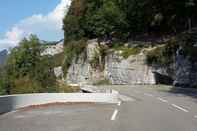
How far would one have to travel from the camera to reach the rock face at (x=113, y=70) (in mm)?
62000

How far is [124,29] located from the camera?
75.4m

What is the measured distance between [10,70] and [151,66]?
18114 millimetres

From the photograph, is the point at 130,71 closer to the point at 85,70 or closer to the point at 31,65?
the point at 85,70

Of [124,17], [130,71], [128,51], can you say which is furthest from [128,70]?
[124,17]

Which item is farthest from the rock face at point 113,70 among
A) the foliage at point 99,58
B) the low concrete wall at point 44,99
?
the low concrete wall at point 44,99

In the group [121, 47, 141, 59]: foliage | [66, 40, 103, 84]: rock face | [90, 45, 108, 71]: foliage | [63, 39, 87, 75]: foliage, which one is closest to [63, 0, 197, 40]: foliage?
[63, 39, 87, 75]: foliage

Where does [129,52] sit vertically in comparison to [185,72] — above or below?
above

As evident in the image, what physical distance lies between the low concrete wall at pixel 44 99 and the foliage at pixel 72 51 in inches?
1850

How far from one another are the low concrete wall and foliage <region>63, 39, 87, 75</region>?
154 ft

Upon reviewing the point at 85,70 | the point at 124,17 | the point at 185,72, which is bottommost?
the point at 185,72

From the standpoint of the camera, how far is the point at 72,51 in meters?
80.7

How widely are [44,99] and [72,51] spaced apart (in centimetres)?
5229

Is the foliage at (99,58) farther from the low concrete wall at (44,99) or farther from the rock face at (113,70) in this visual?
the low concrete wall at (44,99)

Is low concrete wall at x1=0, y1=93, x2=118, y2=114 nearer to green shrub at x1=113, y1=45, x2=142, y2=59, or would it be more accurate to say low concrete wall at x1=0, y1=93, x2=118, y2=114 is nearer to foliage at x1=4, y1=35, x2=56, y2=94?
foliage at x1=4, y1=35, x2=56, y2=94
